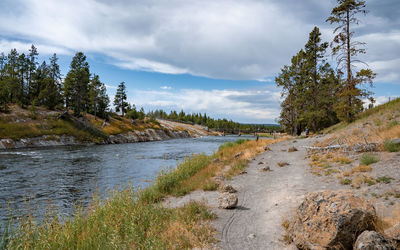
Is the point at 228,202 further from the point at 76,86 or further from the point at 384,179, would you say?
the point at 76,86

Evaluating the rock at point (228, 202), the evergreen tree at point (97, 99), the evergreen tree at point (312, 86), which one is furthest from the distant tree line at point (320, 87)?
the evergreen tree at point (97, 99)

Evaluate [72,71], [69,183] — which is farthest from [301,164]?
[72,71]

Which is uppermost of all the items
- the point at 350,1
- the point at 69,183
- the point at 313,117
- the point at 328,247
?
the point at 350,1

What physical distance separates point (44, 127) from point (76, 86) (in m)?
21.9

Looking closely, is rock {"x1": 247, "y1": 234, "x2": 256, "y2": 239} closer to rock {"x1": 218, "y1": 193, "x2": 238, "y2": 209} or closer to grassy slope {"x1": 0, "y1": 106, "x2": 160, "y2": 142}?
rock {"x1": 218, "y1": 193, "x2": 238, "y2": 209}

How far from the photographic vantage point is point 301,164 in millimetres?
17438

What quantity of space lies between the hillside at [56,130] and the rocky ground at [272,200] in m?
48.9

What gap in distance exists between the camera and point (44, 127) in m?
55.4

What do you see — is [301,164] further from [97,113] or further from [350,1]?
[97,113]

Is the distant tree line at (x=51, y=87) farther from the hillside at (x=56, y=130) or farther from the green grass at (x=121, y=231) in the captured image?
the green grass at (x=121, y=231)

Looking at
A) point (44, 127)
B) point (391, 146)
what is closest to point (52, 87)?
point (44, 127)

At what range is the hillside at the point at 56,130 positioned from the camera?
48312 millimetres

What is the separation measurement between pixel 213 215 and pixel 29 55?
97.2 m

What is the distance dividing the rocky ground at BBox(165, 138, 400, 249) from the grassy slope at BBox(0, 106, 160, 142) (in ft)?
168
